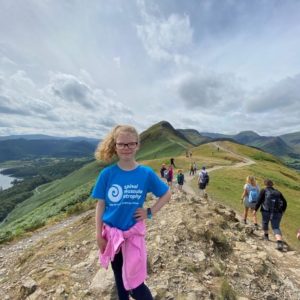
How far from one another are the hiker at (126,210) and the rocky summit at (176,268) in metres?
2.76

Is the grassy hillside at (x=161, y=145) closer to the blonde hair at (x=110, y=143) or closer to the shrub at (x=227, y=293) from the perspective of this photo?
the shrub at (x=227, y=293)

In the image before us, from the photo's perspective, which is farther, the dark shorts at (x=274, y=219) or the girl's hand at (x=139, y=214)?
the dark shorts at (x=274, y=219)

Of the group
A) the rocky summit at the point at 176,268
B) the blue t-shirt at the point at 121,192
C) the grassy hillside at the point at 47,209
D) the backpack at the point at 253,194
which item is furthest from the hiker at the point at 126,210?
the grassy hillside at the point at 47,209

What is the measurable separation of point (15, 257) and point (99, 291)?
717cm

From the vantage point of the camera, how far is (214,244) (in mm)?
10070

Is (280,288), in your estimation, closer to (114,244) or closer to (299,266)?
(299,266)

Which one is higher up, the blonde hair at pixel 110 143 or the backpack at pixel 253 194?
the blonde hair at pixel 110 143

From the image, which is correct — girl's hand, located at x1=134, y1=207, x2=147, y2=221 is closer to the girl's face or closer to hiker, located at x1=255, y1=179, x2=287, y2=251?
the girl's face

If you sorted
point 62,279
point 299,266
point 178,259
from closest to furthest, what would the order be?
point 62,279 → point 178,259 → point 299,266

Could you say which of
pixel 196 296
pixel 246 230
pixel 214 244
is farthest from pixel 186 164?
pixel 196 296

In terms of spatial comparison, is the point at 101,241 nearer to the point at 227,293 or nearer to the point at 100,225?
the point at 100,225

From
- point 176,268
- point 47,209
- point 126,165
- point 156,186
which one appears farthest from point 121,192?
point 47,209

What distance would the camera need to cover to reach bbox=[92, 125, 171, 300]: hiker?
433cm

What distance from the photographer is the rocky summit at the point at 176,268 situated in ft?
23.0
